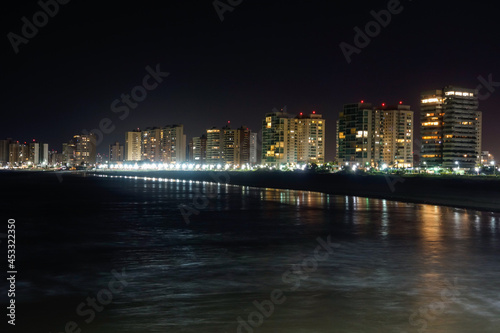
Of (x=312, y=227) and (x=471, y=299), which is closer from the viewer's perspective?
(x=471, y=299)

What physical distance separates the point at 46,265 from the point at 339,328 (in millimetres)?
8229


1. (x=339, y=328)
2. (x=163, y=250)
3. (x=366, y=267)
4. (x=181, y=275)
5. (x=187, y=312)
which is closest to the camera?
(x=339, y=328)

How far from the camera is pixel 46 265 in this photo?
13.0m

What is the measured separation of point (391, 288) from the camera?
33.8ft

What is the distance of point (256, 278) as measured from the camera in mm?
11305

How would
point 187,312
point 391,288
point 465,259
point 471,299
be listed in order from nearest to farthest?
point 187,312
point 471,299
point 391,288
point 465,259

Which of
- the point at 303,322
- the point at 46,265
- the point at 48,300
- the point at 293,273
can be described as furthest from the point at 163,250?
the point at 303,322

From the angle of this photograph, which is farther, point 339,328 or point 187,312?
point 187,312

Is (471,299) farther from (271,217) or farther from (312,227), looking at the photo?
(271,217)

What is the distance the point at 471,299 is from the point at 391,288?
1.48 metres

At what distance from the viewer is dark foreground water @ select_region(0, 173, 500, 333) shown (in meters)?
8.12

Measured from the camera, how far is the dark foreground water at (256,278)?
8.12m

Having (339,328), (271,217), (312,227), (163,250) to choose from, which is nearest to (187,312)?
(339,328)

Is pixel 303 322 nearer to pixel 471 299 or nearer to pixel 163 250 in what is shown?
pixel 471 299
